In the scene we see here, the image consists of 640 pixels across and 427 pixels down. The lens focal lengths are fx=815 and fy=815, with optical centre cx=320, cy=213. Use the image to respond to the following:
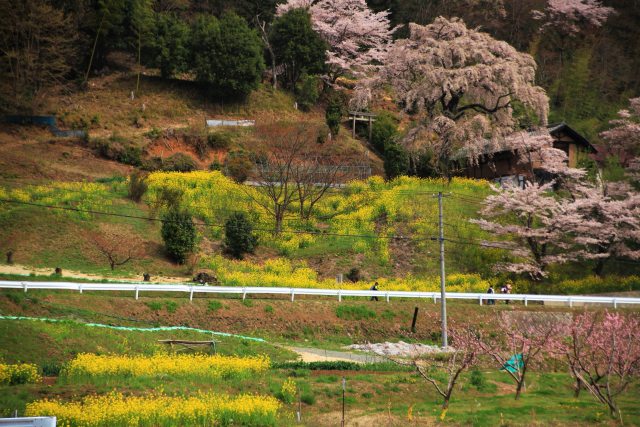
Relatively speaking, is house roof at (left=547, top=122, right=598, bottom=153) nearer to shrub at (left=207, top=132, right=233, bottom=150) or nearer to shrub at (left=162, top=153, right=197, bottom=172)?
shrub at (left=207, top=132, right=233, bottom=150)

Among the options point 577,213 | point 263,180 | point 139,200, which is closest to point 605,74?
point 577,213

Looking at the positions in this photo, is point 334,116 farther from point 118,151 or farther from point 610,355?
point 610,355

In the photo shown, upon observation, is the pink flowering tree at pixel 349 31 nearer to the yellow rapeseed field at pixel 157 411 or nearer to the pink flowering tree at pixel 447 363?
the pink flowering tree at pixel 447 363

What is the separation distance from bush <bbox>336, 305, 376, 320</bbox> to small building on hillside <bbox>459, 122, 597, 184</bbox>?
1971 cm

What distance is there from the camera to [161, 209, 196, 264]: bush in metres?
38.0

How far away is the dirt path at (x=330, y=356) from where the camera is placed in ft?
90.4

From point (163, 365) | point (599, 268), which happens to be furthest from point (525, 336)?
point (599, 268)

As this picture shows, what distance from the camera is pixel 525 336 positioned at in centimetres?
2688

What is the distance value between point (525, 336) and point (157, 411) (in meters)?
13.9

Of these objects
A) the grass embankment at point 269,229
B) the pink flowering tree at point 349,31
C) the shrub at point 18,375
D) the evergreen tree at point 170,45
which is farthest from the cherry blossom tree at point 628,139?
the shrub at point 18,375

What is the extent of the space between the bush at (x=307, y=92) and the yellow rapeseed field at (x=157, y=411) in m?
46.8

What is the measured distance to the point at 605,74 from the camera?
231 feet

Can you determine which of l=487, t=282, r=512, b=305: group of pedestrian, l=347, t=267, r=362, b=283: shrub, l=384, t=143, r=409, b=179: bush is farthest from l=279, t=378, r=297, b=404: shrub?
l=384, t=143, r=409, b=179: bush

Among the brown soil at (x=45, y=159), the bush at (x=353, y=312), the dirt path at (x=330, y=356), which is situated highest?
the brown soil at (x=45, y=159)
